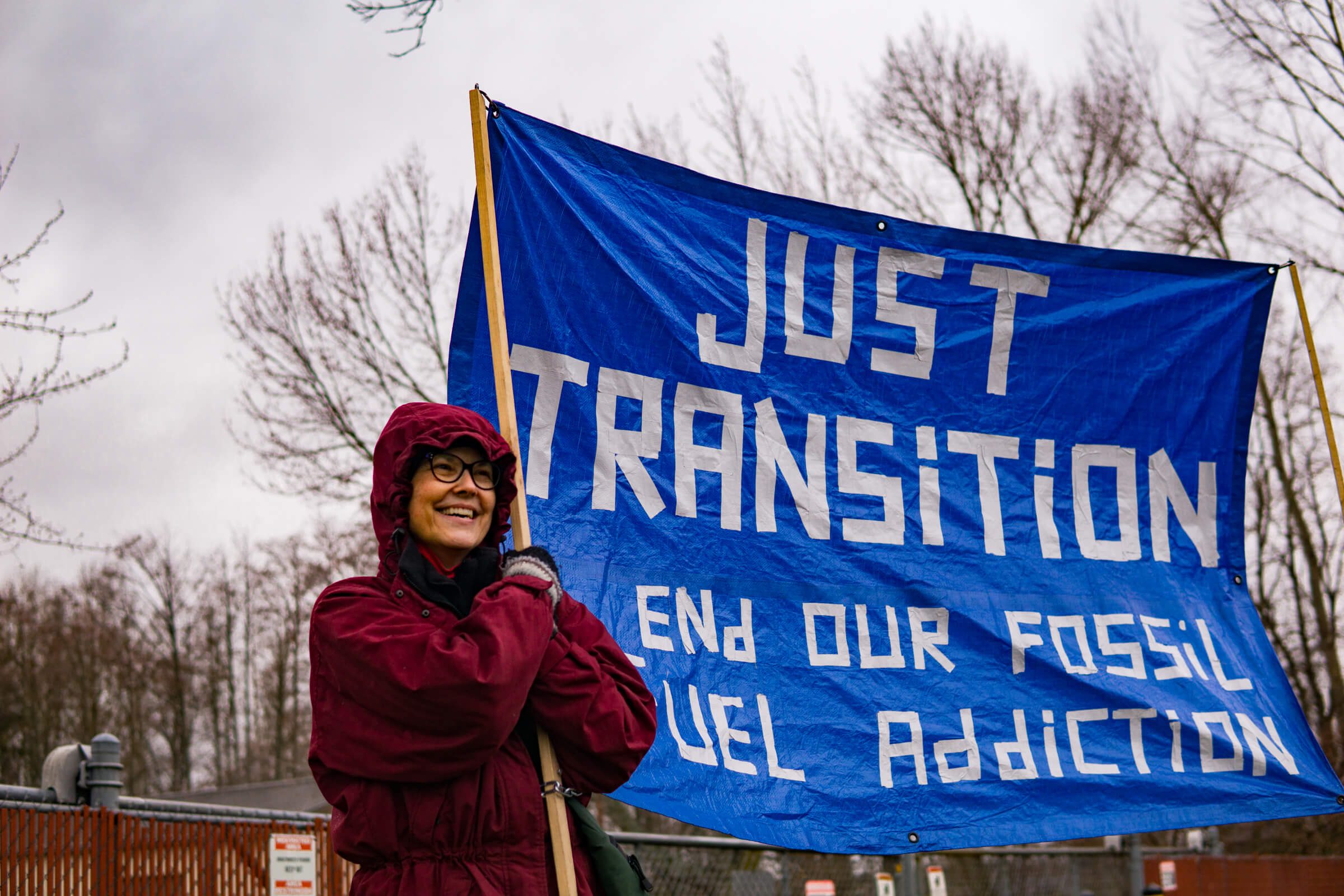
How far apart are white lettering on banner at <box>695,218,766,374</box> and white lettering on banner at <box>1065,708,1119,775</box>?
152 cm

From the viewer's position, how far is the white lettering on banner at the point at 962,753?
158 inches

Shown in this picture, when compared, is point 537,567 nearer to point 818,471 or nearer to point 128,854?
point 818,471

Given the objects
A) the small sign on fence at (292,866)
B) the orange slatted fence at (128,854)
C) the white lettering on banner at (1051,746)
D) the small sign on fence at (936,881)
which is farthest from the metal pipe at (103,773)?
the small sign on fence at (936,881)

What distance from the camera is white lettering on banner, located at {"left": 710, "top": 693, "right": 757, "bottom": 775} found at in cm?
371

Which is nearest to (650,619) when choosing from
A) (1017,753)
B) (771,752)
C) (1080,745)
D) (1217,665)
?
(771,752)

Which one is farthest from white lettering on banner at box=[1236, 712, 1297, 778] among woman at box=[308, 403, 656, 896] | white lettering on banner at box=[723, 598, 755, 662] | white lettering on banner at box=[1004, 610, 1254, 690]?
woman at box=[308, 403, 656, 896]

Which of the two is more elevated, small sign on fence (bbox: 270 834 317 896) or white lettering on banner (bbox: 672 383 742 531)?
white lettering on banner (bbox: 672 383 742 531)

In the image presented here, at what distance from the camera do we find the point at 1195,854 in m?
19.1

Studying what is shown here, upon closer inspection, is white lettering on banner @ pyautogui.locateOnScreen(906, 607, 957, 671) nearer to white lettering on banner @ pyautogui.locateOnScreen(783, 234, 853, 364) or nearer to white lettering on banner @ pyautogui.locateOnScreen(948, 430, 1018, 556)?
white lettering on banner @ pyautogui.locateOnScreen(948, 430, 1018, 556)

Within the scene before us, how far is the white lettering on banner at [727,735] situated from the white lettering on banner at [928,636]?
665 mm

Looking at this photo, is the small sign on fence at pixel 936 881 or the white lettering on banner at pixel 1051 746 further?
the small sign on fence at pixel 936 881

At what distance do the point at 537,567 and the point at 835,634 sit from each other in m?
1.51

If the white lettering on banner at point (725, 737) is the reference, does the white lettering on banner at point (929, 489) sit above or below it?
above

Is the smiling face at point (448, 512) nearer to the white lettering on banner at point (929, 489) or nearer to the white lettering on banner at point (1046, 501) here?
the white lettering on banner at point (929, 489)
